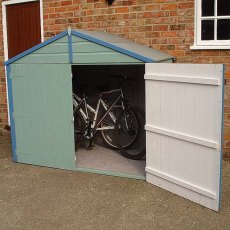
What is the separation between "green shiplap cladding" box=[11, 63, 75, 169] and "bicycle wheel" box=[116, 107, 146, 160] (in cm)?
97

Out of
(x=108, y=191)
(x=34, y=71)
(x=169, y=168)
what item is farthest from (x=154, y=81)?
(x=34, y=71)

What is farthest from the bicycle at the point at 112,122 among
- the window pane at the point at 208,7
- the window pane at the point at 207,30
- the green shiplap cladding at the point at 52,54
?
the window pane at the point at 208,7

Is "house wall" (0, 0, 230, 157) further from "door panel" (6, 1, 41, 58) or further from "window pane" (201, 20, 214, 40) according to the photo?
"door panel" (6, 1, 41, 58)

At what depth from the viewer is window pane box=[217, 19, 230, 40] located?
230 inches

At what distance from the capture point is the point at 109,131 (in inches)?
273

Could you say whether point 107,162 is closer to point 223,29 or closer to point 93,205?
point 93,205

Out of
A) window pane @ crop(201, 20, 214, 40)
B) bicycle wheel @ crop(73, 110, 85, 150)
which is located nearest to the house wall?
window pane @ crop(201, 20, 214, 40)

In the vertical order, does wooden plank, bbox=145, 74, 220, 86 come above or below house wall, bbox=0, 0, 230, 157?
below

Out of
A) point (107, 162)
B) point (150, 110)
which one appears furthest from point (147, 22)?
point (107, 162)

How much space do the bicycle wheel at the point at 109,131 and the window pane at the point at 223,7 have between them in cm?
224

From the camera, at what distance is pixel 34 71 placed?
5.81m

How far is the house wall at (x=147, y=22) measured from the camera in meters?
5.95

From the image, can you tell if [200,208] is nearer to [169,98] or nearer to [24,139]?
[169,98]

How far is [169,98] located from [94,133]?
2.23 m
